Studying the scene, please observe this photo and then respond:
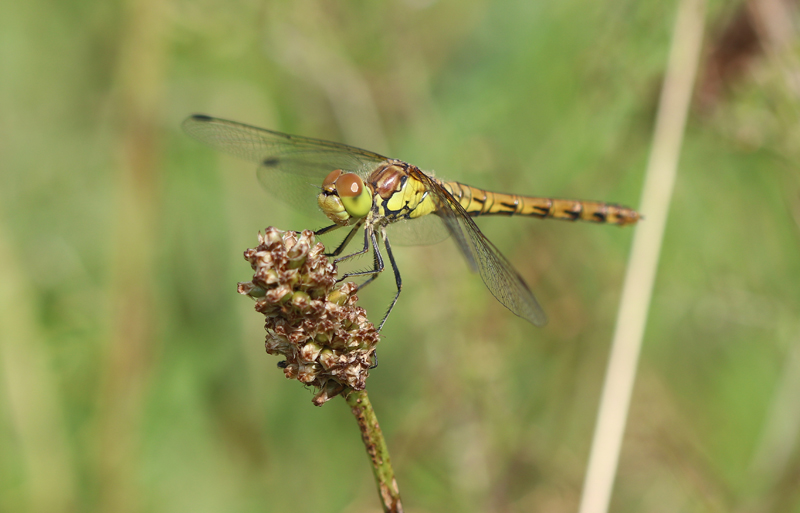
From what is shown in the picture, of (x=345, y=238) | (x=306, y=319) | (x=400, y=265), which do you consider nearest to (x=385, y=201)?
(x=345, y=238)

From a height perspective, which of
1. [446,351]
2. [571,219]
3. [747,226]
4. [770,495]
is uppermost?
[747,226]

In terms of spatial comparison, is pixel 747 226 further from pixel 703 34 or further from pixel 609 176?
pixel 703 34

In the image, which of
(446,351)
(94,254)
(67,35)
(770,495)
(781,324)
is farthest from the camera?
(67,35)

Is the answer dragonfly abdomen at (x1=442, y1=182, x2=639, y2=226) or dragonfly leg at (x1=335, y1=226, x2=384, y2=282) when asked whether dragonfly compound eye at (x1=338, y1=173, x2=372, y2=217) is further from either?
dragonfly abdomen at (x1=442, y1=182, x2=639, y2=226)

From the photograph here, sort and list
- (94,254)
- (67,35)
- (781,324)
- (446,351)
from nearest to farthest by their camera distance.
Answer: (781,324)
(446,351)
(94,254)
(67,35)

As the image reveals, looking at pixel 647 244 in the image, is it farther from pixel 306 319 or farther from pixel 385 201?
pixel 306 319

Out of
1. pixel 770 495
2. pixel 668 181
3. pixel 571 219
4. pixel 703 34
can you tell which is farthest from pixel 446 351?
pixel 703 34
